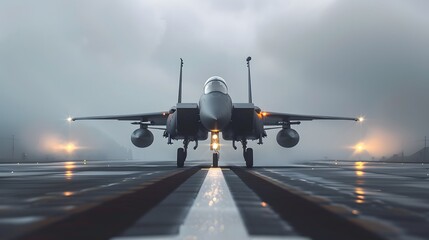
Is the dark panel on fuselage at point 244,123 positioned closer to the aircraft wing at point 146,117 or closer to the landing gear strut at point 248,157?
the landing gear strut at point 248,157

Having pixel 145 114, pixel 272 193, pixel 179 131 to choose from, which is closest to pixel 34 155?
pixel 145 114

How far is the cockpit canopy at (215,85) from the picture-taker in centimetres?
2525

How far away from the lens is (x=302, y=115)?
3350 cm

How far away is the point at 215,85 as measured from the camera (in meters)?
25.5

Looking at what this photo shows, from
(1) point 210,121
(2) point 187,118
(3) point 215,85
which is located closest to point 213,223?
(1) point 210,121

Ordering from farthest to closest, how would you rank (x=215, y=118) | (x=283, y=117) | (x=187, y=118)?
(x=283, y=117)
(x=187, y=118)
(x=215, y=118)

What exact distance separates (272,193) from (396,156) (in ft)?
268

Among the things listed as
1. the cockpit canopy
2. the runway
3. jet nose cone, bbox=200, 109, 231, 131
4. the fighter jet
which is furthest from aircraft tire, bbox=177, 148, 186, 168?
the runway

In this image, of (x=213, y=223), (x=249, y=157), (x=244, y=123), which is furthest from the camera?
(x=249, y=157)

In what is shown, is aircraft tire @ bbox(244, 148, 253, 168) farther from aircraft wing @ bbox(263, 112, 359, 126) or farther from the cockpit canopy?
the cockpit canopy

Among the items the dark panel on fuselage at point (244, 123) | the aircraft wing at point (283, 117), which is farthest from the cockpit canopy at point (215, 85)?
the aircraft wing at point (283, 117)

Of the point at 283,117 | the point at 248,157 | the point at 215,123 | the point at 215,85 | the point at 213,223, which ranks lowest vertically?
the point at 213,223

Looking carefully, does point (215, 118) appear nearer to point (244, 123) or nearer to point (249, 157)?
point (244, 123)

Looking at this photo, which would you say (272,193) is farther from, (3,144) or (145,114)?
(3,144)
